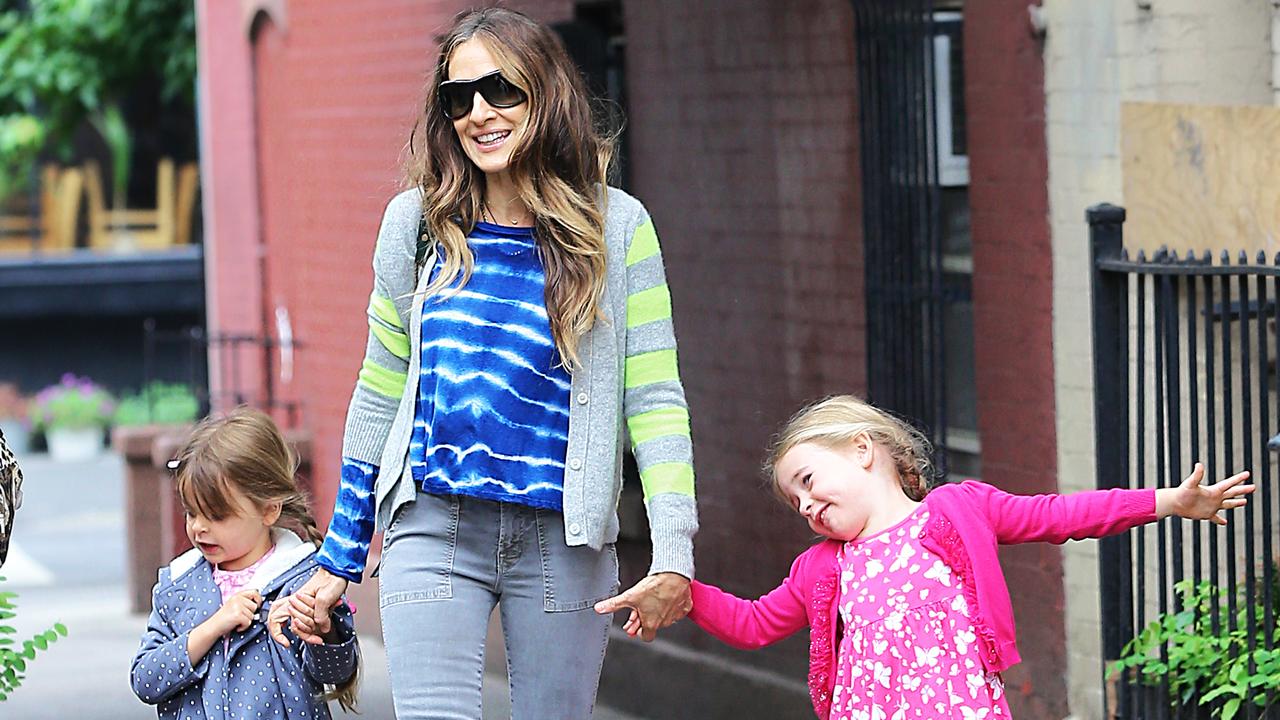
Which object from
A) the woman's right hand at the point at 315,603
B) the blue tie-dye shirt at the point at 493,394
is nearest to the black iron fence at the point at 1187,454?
the blue tie-dye shirt at the point at 493,394

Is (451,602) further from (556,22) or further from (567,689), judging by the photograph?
(556,22)

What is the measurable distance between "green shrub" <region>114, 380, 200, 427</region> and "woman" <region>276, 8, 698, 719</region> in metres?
16.8

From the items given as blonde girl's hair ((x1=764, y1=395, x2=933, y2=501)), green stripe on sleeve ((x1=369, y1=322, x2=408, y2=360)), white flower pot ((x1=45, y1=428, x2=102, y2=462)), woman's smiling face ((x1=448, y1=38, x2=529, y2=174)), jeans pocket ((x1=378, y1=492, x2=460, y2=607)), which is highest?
woman's smiling face ((x1=448, y1=38, x2=529, y2=174))

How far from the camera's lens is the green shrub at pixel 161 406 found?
21062mm

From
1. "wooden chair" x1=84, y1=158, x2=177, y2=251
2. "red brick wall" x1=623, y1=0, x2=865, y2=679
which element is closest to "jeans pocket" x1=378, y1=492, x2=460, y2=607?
"red brick wall" x1=623, y1=0, x2=865, y2=679

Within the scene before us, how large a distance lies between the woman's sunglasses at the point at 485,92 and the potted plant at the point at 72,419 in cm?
1872

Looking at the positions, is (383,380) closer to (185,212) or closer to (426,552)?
(426,552)

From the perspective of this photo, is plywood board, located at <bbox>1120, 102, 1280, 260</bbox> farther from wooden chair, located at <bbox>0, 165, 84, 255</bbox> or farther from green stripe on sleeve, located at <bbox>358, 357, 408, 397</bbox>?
wooden chair, located at <bbox>0, 165, 84, 255</bbox>

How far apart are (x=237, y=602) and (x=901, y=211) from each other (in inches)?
127

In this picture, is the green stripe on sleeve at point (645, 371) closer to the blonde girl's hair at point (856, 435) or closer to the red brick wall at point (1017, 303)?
the blonde girl's hair at point (856, 435)

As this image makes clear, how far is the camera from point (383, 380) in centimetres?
406

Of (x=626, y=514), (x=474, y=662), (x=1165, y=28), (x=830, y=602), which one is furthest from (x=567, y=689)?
(x=626, y=514)

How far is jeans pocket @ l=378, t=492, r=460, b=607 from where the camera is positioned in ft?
12.9

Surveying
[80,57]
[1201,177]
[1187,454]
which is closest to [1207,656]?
[1187,454]
